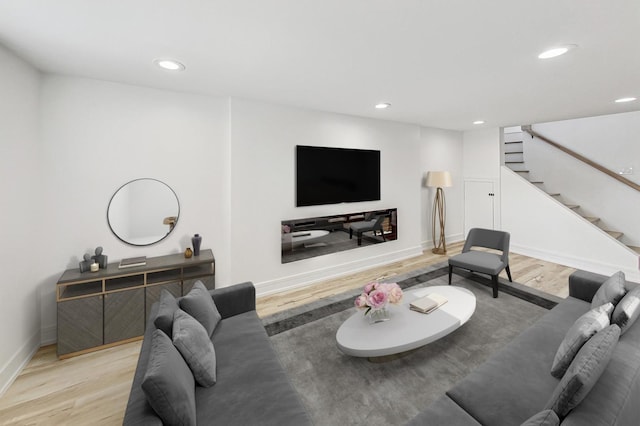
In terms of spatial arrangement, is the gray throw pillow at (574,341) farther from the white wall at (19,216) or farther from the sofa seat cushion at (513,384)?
the white wall at (19,216)

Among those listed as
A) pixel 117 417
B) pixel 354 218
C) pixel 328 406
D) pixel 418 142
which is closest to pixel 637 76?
pixel 418 142

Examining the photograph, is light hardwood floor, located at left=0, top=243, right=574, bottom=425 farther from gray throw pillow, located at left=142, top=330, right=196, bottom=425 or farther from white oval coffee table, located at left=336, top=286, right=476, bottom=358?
white oval coffee table, located at left=336, top=286, right=476, bottom=358

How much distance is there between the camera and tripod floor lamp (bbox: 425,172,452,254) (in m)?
5.09

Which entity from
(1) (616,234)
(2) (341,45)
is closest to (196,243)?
(2) (341,45)

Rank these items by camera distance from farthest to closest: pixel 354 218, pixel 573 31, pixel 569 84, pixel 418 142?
pixel 418 142, pixel 354 218, pixel 569 84, pixel 573 31

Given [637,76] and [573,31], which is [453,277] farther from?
[573,31]

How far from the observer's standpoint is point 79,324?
2.34 m

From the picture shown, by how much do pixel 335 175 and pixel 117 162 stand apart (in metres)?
2.59

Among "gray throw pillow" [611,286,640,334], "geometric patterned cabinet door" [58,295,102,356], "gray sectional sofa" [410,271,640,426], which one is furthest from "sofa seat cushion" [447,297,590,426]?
"geometric patterned cabinet door" [58,295,102,356]

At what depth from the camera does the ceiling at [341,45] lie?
5.00 feet

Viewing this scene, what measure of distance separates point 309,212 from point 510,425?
9.77 feet

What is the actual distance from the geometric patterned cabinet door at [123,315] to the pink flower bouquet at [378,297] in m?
2.03

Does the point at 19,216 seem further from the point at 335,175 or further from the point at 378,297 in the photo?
the point at 335,175

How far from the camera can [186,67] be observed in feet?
7.59
